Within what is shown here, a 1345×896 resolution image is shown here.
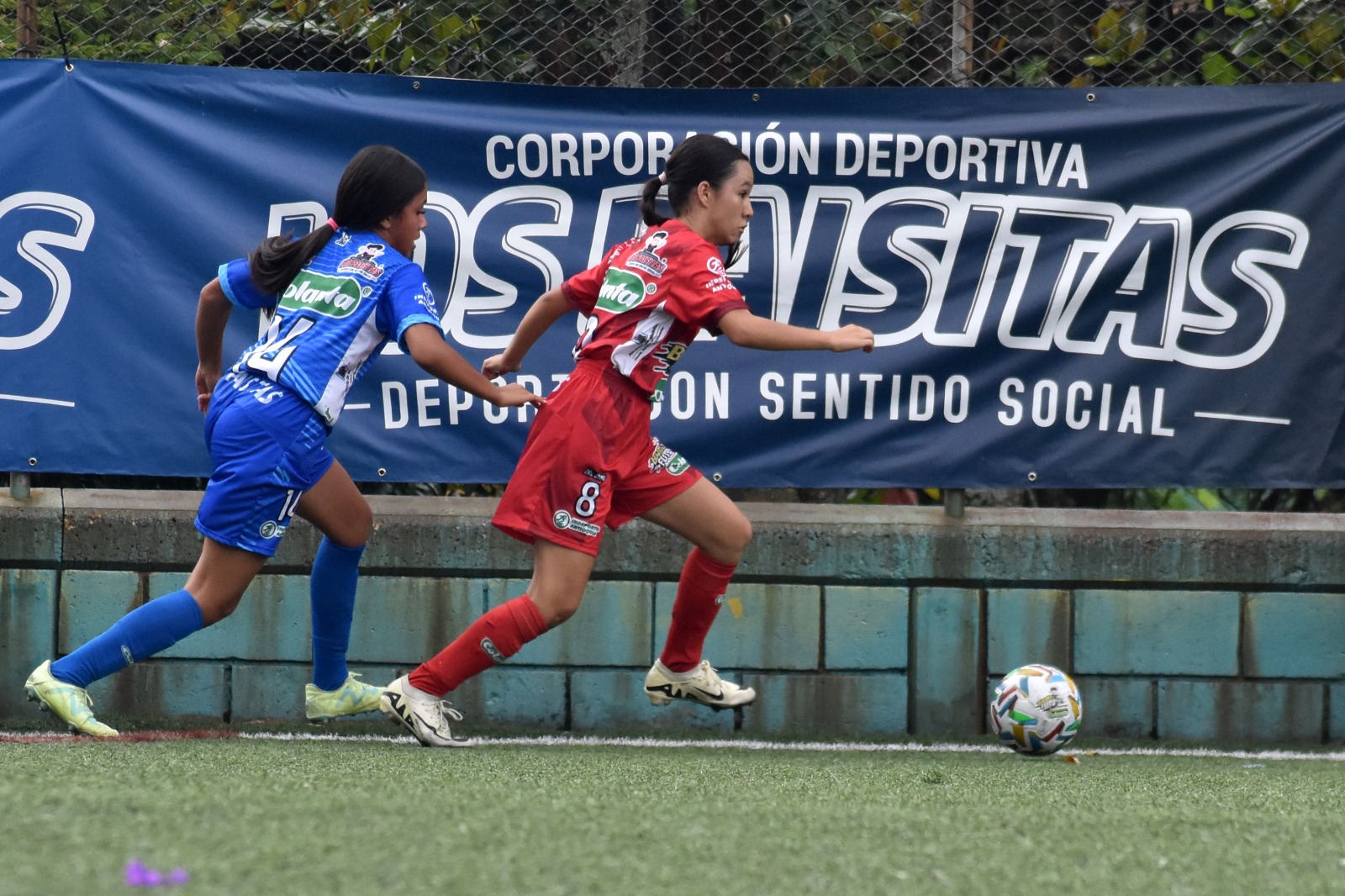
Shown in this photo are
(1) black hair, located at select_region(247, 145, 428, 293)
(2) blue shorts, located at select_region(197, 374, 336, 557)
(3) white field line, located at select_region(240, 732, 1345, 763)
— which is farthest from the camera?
(3) white field line, located at select_region(240, 732, 1345, 763)

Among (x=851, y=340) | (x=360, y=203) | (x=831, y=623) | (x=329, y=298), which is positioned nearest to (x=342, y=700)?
(x=329, y=298)

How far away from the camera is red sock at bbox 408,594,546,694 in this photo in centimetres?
387

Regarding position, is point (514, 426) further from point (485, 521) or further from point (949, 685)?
point (949, 685)

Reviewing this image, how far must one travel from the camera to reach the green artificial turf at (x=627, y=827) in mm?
2062

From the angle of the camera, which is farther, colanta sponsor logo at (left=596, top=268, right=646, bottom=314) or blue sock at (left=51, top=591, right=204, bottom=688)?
colanta sponsor logo at (left=596, top=268, right=646, bottom=314)

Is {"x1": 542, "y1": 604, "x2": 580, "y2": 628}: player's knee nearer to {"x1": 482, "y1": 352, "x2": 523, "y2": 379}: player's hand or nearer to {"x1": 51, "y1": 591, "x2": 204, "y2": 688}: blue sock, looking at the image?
{"x1": 482, "y1": 352, "x2": 523, "y2": 379}: player's hand

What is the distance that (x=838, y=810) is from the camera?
2787 millimetres

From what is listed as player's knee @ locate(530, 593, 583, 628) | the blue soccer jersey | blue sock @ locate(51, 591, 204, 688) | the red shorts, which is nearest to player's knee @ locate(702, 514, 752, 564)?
the red shorts

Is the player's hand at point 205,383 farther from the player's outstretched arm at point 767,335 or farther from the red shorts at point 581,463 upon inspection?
the player's outstretched arm at point 767,335

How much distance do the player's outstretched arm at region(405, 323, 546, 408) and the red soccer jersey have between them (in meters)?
0.37

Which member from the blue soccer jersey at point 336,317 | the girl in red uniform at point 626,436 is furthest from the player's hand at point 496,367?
the blue soccer jersey at point 336,317

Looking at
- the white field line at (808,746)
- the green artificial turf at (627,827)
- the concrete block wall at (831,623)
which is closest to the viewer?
the green artificial turf at (627,827)

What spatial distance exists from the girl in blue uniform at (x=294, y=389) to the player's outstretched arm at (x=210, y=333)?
0.17m

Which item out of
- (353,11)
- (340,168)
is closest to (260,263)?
(340,168)
